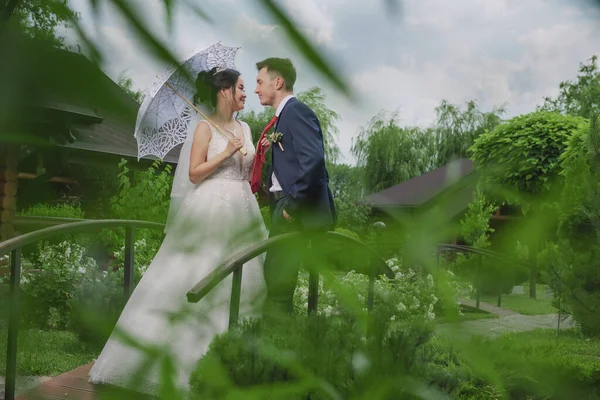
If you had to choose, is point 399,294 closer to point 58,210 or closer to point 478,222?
point 478,222

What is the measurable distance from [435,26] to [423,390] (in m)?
0.22

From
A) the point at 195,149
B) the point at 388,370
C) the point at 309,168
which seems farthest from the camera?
the point at 195,149

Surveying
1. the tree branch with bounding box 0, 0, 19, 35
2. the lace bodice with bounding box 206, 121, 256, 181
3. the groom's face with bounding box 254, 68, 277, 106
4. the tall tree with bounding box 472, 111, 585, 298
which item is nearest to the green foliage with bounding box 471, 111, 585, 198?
the tall tree with bounding box 472, 111, 585, 298

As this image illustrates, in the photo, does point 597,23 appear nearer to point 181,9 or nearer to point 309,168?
point 181,9

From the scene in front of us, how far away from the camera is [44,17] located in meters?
0.27

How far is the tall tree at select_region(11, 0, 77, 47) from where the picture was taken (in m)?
0.27

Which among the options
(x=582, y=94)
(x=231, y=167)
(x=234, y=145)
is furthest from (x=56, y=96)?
(x=231, y=167)

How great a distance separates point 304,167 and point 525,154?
0.16m

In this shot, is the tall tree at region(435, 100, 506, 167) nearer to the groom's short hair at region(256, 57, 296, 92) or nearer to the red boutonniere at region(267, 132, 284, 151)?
the groom's short hair at region(256, 57, 296, 92)

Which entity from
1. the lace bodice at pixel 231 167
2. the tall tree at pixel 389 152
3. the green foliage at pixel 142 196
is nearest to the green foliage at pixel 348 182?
the tall tree at pixel 389 152

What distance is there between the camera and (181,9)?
0.26 metres

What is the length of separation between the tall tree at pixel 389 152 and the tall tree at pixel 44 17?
0.13 meters

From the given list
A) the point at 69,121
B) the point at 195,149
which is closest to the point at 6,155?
the point at 69,121

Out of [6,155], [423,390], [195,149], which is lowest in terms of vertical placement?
[423,390]
